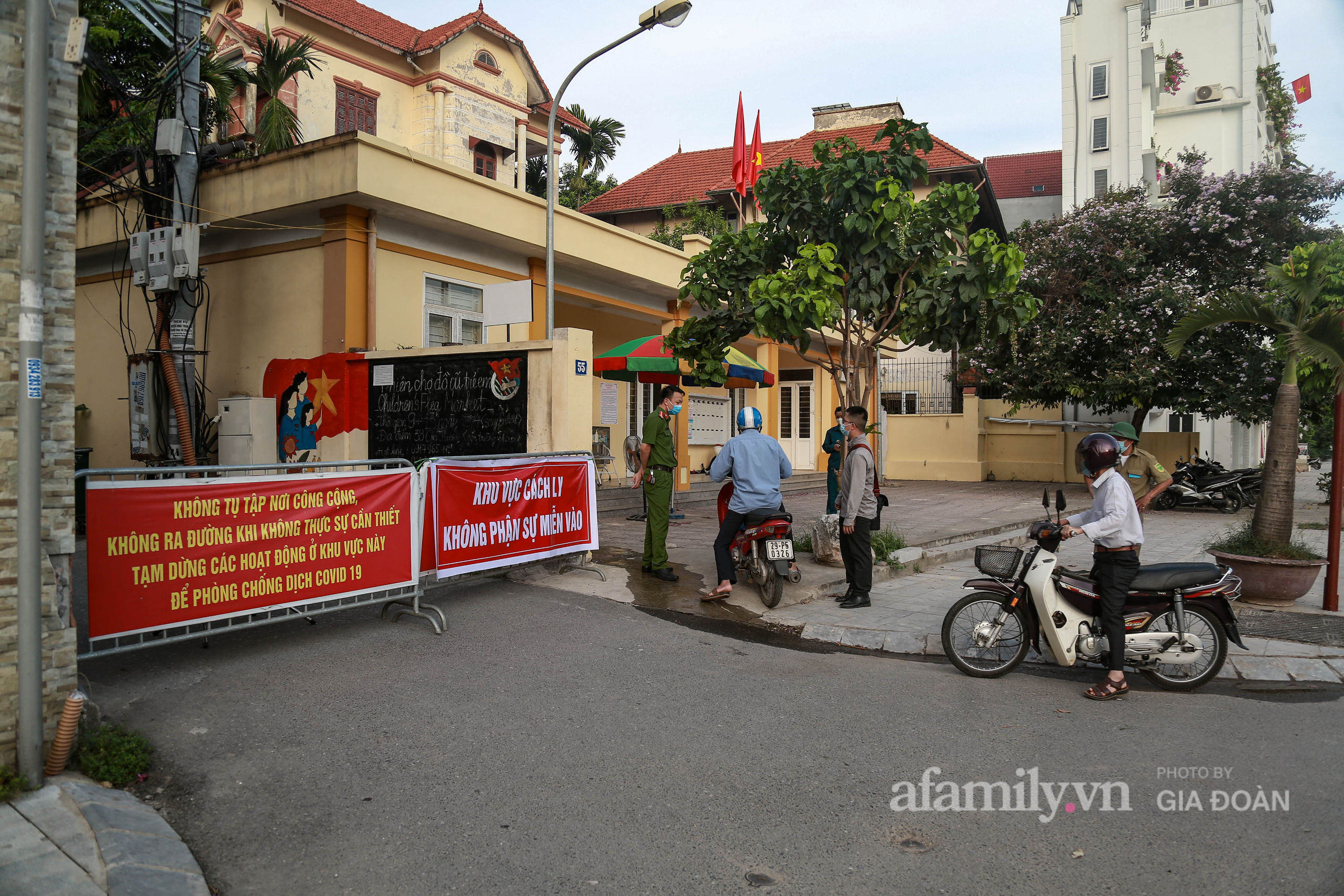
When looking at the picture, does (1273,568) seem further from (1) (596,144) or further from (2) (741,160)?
(1) (596,144)

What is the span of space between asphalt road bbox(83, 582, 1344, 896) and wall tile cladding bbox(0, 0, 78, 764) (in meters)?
0.70

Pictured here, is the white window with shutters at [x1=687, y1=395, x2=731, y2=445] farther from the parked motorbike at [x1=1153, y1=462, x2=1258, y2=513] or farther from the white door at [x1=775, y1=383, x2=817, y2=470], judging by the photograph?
the parked motorbike at [x1=1153, y1=462, x2=1258, y2=513]

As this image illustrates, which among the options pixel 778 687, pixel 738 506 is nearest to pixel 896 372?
pixel 738 506

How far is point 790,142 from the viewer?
33.5m

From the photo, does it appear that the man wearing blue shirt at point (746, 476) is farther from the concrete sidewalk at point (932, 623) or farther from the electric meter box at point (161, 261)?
the electric meter box at point (161, 261)

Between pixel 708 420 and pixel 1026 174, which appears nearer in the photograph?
pixel 708 420

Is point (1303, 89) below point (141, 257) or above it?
above

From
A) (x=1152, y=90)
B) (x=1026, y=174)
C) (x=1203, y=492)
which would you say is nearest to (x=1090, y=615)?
(x=1203, y=492)

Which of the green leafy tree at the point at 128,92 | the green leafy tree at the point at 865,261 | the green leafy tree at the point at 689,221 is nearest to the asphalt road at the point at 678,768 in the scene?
the green leafy tree at the point at 865,261

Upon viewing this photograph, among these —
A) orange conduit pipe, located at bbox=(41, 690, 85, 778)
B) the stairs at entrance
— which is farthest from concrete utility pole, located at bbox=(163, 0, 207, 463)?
orange conduit pipe, located at bbox=(41, 690, 85, 778)

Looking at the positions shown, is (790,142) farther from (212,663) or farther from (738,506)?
(212,663)

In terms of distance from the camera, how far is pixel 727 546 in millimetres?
7797

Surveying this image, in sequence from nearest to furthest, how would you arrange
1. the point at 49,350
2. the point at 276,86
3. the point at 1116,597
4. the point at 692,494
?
the point at 49,350, the point at 1116,597, the point at 276,86, the point at 692,494

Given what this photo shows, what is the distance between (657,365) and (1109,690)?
8.37 metres
